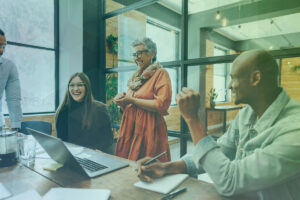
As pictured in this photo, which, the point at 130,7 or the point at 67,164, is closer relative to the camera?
the point at 67,164

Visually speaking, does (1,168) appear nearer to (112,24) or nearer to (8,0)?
(112,24)

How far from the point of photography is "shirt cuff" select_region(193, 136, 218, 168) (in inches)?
33.3

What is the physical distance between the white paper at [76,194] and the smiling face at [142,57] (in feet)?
4.70

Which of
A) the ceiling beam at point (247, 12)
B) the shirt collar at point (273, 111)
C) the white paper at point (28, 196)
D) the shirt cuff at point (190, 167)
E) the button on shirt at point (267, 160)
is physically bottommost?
the white paper at point (28, 196)

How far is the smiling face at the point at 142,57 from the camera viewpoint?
2052 millimetres

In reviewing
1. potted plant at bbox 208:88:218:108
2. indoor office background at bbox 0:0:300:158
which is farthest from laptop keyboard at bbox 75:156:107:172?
potted plant at bbox 208:88:218:108

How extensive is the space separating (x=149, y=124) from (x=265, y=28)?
1.49 meters

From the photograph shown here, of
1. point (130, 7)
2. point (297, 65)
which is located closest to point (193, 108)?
point (297, 65)

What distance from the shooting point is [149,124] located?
6.50 ft

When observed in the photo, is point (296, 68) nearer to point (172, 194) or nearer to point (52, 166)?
point (172, 194)

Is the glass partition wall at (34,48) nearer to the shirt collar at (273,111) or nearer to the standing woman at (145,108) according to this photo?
the standing woman at (145,108)

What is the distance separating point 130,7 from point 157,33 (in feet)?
1.85

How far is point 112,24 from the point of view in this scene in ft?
11.5

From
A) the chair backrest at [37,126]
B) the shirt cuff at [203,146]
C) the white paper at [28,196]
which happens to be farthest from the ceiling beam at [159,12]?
the white paper at [28,196]
